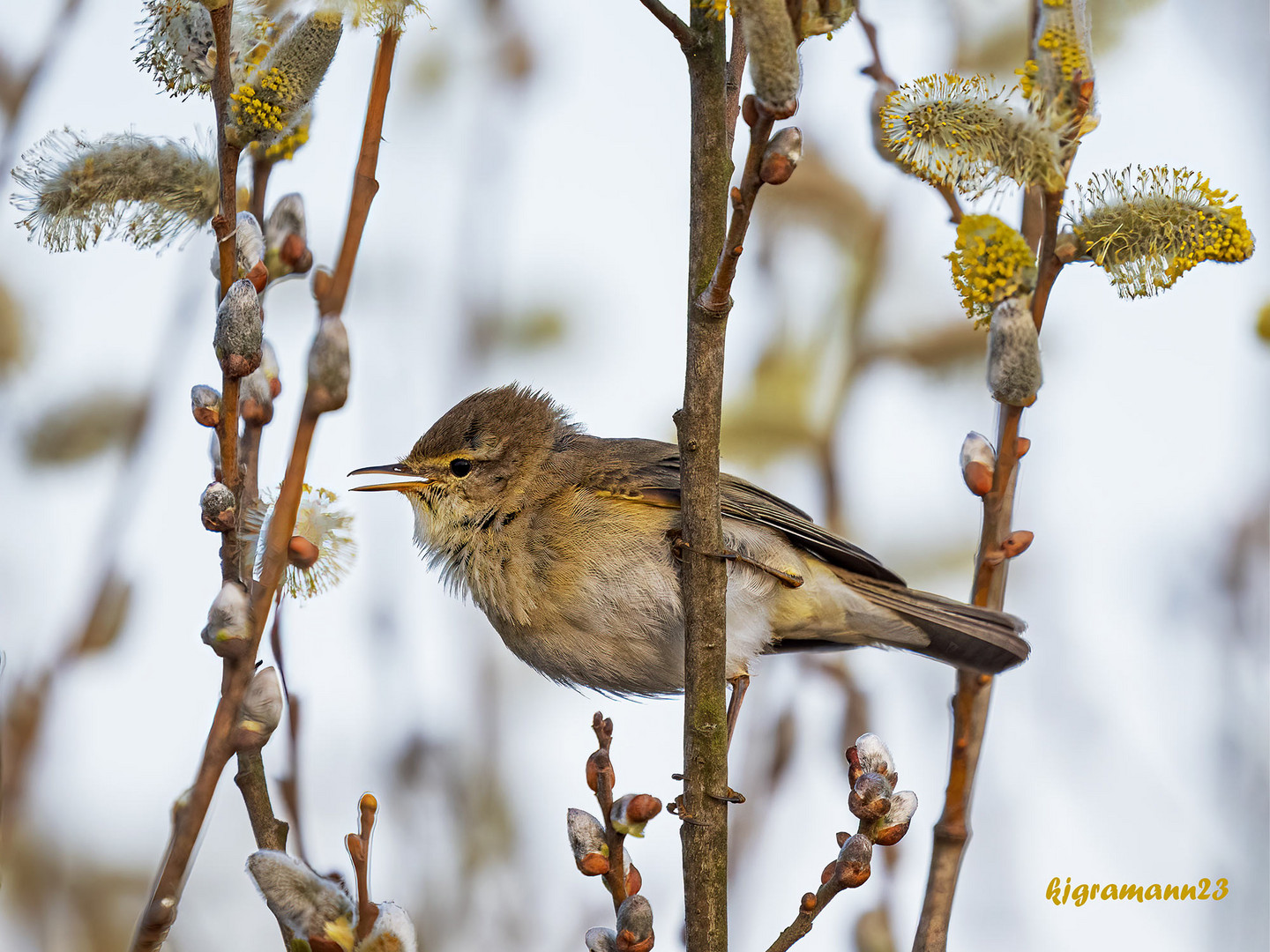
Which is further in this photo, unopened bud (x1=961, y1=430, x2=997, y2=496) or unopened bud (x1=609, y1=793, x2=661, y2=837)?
unopened bud (x1=961, y1=430, x2=997, y2=496)

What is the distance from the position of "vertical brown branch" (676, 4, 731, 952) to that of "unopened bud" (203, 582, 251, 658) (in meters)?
0.91

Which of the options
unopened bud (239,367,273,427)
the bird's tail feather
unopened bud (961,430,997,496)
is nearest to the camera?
unopened bud (239,367,273,427)

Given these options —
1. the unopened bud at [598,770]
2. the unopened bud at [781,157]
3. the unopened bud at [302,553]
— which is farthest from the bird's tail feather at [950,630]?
the unopened bud at [302,553]

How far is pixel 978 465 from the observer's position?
7.67ft

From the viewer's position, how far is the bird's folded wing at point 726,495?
152 inches

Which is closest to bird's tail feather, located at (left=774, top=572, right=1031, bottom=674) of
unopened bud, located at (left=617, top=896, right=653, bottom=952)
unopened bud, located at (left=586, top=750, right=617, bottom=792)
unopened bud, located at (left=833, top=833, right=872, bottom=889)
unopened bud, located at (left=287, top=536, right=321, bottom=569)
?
unopened bud, located at (left=833, top=833, right=872, bottom=889)

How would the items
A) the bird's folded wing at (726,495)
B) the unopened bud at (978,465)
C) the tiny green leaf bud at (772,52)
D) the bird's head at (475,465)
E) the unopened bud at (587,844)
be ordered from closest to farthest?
the tiny green leaf bud at (772,52) < the unopened bud at (587,844) < the unopened bud at (978,465) < the bird's folded wing at (726,495) < the bird's head at (475,465)

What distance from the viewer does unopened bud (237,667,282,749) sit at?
1663 millimetres

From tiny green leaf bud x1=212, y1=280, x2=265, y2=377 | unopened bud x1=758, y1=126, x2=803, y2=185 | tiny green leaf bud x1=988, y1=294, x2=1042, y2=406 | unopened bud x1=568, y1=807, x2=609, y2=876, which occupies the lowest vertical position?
unopened bud x1=568, y1=807, x2=609, y2=876

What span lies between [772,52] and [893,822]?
1.43 meters

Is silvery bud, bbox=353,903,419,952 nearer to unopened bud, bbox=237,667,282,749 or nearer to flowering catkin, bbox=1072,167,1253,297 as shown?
unopened bud, bbox=237,667,282,749

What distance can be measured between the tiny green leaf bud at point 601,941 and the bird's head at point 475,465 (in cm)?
198

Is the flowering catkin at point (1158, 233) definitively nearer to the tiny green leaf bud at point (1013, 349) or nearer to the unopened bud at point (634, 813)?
the tiny green leaf bud at point (1013, 349)

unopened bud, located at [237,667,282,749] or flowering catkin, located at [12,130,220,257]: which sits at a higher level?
flowering catkin, located at [12,130,220,257]
